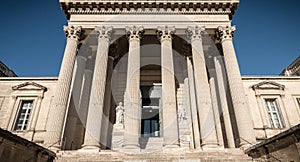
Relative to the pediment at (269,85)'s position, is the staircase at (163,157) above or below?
below

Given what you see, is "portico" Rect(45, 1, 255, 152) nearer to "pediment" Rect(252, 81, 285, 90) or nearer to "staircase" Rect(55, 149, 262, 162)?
"staircase" Rect(55, 149, 262, 162)

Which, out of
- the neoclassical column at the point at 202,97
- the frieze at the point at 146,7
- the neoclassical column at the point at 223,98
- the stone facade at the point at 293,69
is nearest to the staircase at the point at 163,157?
the neoclassical column at the point at 202,97

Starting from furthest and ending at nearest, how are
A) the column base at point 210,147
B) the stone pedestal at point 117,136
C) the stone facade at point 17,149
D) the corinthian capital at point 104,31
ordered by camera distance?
the corinthian capital at point 104,31, the stone pedestal at point 117,136, the column base at point 210,147, the stone facade at point 17,149

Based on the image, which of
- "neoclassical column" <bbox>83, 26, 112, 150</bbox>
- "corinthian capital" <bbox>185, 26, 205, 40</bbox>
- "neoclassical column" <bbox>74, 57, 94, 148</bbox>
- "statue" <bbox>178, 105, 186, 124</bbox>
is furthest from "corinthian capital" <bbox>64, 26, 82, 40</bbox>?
"statue" <bbox>178, 105, 186, 124</bbox>

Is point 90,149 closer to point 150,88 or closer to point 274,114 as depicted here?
point 150,88

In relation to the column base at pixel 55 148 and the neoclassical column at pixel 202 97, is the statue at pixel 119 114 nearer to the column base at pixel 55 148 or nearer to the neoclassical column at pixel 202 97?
the column base at pixel 55 148

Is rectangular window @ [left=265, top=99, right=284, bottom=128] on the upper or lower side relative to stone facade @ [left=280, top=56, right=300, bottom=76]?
lower

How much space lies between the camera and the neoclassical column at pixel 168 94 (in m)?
14.3

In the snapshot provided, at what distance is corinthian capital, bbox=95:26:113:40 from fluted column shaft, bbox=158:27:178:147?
430 centimetres

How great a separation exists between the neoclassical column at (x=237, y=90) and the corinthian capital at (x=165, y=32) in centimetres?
411


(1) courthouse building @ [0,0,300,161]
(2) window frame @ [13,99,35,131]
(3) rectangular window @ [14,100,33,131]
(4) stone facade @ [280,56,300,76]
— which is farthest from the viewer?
(4) stone facade @ [280,56,300,76]

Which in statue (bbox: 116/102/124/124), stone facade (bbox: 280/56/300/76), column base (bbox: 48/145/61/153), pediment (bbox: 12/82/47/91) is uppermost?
stone facade (bbox: 280/56/300/76)

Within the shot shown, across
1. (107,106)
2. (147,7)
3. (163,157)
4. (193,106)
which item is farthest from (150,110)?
(163,157)

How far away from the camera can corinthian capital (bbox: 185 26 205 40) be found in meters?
18.0
